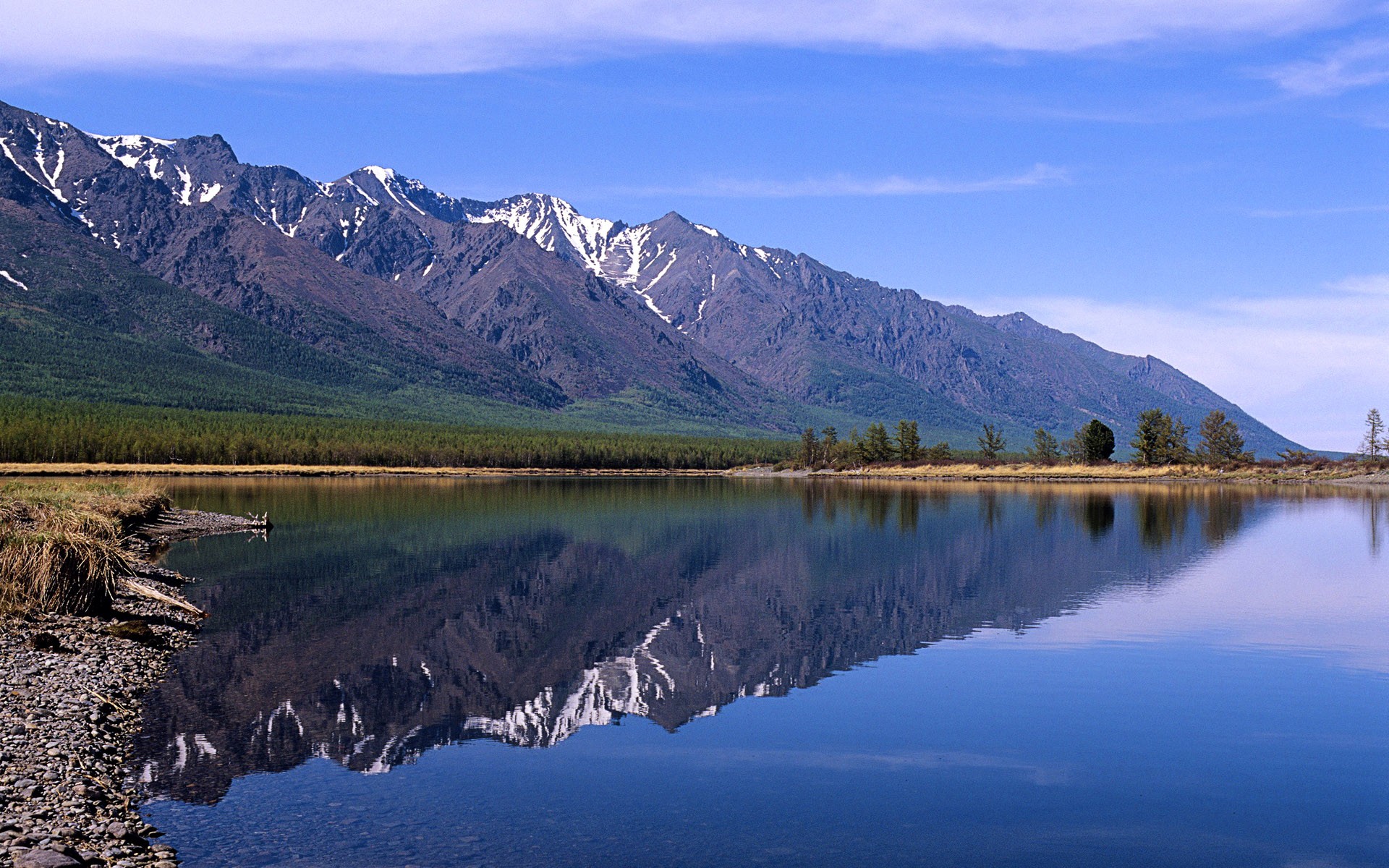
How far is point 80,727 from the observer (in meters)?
19.6

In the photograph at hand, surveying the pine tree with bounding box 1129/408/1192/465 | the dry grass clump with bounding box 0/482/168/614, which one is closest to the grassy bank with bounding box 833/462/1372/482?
the pine tree with bounding box 1129/408/1192/465

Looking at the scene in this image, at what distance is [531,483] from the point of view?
6344 inches

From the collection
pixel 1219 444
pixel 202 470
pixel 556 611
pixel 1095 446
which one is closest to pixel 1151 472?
pixel 1095 446

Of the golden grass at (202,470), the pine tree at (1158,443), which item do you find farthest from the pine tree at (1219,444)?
the golden grass at (202,470)

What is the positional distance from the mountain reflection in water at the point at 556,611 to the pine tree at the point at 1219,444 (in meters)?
93.6

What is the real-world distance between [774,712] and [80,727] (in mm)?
13034

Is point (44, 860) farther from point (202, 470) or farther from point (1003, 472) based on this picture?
point (1003, 472)

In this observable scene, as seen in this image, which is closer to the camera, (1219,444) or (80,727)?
(80,727)

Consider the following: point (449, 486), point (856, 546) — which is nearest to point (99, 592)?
point (856, 546)

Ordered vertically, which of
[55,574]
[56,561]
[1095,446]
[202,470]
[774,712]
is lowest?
[774,712]

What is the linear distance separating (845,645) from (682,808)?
1477cm

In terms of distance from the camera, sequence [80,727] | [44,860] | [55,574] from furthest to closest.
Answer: [55,574]
[80,727]
[44,860]

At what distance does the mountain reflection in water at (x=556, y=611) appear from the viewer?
2252 cm

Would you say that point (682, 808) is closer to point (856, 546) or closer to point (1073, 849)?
point (1073, 849)
